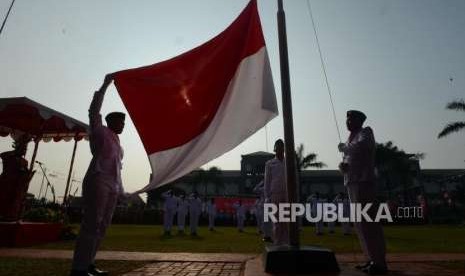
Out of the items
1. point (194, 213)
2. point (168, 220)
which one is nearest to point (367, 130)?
point (168, 220)

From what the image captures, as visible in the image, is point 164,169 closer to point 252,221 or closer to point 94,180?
point 94,180

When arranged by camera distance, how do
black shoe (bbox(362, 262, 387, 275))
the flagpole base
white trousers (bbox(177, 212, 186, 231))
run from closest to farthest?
1. the flagpole base
2. black shoe (bbox(362, 262, 387, 275))
3. white trousers (bbox(177, 212, 186, 231))

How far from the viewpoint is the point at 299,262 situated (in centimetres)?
421

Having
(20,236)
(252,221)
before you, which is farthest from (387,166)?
(20,236)

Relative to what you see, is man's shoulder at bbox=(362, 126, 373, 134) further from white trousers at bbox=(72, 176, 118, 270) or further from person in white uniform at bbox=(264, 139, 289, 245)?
white trousers at bbox=(72, 176, 118, 270)

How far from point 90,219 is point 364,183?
127 inches

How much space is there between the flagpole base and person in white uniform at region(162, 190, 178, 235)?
1320cm

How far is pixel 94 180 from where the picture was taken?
438 centimetres

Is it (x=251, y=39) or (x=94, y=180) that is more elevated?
(x=251, y=39)

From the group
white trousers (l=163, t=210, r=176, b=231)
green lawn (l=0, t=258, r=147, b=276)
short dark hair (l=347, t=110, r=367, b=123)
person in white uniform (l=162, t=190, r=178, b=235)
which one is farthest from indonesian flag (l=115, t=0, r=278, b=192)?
white trousers (l=163, t=210, r=176, b=231)

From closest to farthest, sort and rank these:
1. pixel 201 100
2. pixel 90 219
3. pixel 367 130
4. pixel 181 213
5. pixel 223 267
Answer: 1. pixel 90 219
2. pixel 367 130
3. pixel 201 100
4. pixel 223 267
5. pixel 181 213

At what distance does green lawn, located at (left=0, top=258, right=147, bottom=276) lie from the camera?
4930 mm

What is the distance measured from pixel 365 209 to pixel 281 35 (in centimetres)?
241

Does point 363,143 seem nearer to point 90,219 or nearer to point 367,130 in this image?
point 367,130
